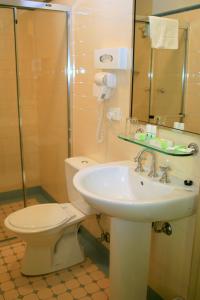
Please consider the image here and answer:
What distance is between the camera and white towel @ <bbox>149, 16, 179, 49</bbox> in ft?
5.00

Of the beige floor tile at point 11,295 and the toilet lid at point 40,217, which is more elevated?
the toilet lid at point 40,217

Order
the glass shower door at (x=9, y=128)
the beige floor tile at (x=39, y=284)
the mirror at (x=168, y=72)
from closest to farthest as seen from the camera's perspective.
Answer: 1. the mirror at (x=168, y=72)
2. the beige floor tile at (x=39, y=284)
3. the glass shower door at (x=9, y=128)

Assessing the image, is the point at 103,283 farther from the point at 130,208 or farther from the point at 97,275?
the point at 130,208

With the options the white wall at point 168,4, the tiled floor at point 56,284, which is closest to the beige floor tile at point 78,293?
the tiled floor at point 56,284

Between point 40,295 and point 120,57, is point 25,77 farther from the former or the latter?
point 40,295

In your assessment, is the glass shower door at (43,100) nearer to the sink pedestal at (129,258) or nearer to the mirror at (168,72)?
the mirror at (168,72)

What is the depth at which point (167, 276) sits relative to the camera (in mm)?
1725

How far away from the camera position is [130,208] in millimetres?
1244

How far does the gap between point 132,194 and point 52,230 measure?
26.8 inches

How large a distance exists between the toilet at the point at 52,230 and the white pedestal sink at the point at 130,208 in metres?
0.51

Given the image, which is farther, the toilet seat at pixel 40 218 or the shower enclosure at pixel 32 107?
the shower enclosure at pixel 32 107

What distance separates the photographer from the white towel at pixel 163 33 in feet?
5.00

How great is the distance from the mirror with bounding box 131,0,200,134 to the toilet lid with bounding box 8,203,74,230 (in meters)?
0.90

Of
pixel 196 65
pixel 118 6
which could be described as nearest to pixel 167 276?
pixel 196 65
